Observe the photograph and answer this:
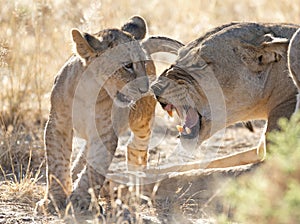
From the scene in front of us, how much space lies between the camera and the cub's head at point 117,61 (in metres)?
5.30

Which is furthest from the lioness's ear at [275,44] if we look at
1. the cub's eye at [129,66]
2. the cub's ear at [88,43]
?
the cub's ear at [88,43]

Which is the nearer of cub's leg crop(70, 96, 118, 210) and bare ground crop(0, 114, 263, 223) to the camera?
bare ground crop(0, 114, 263, 223)

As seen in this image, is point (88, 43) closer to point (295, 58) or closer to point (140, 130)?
point (140, 130)

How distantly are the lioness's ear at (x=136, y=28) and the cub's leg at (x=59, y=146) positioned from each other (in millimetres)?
897

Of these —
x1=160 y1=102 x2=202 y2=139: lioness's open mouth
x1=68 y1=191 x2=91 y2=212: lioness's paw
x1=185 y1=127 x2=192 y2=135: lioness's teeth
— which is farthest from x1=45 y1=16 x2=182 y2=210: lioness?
x1=185 y1=127 x2=192 y2=135: lioness's teeth

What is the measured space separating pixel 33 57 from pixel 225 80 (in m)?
2.70

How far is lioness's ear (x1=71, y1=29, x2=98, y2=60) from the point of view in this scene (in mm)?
5227

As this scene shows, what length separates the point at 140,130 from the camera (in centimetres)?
616

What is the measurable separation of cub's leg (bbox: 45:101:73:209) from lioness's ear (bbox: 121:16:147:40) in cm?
90

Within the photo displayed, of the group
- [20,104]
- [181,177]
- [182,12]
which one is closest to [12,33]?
[20,104]

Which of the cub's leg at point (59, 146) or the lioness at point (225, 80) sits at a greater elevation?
the lioness at point (225, 80)

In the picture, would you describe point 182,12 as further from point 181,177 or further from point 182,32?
point 181,177

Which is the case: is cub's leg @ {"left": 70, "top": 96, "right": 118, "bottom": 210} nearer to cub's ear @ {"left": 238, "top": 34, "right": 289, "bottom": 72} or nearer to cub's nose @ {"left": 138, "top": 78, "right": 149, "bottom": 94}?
cub's nose @ {"left": 138, "top": 78, "right": 149, "bottom": 94}

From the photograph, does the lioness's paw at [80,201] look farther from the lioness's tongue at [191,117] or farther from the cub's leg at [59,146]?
the lioness's tongue at [191,117]
